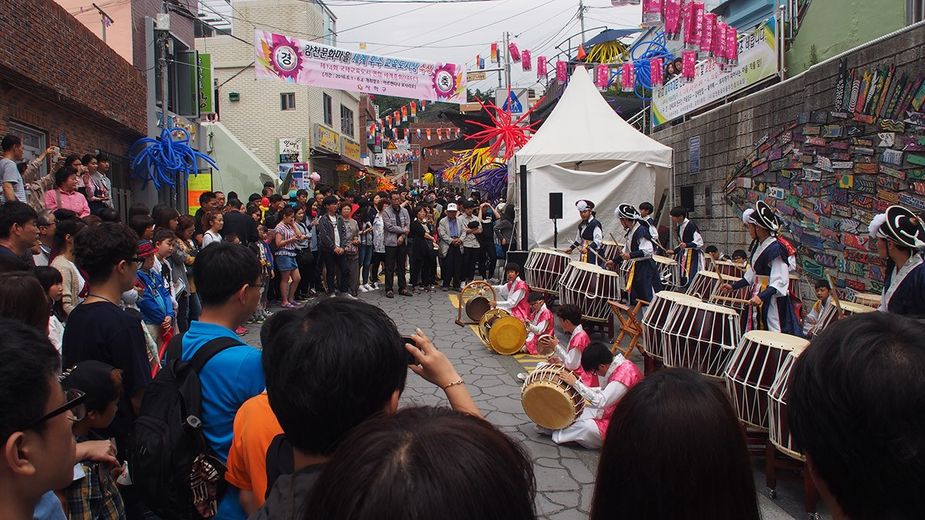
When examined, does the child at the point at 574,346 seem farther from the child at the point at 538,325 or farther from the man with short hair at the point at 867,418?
the man with short hair at the point at 867,418

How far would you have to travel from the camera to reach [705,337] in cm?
550

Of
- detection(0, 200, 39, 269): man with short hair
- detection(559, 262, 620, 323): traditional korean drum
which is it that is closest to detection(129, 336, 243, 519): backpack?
detection(0, 200, 39, 269): man with short hair

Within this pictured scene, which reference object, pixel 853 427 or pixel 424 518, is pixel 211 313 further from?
pixel 853 427

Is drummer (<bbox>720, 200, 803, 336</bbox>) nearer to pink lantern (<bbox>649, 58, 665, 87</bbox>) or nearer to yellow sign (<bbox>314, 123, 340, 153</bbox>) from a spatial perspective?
pink lantern (<bbox>649, 58, 665, 87</bbox>)

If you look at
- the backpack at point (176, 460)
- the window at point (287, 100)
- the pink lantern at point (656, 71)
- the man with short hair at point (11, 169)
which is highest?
the window at point (287, 100)

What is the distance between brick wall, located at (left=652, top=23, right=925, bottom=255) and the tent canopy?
1006 mm

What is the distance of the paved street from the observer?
4.11 metres

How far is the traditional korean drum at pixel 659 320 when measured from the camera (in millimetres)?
5855

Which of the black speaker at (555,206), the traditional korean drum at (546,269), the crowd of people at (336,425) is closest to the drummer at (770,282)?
the traditional korean drum at (546,269)

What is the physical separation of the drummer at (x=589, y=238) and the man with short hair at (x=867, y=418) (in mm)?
9088

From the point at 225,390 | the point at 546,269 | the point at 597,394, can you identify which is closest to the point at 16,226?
the point at 225,390

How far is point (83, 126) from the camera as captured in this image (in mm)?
10797

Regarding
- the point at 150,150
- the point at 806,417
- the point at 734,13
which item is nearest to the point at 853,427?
the point at 806,417

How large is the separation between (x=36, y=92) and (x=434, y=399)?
722cm
